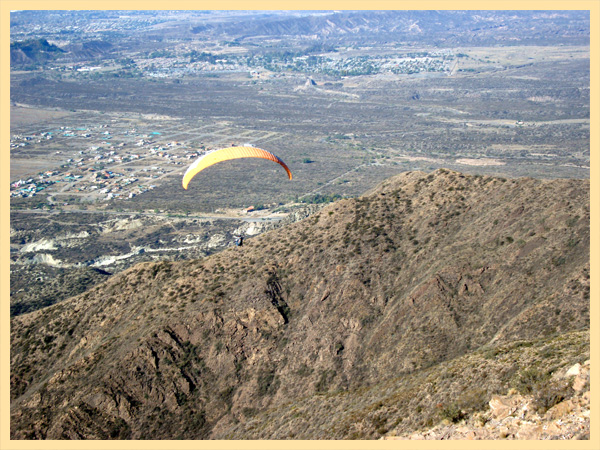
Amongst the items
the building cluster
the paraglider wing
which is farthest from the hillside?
the building cluster

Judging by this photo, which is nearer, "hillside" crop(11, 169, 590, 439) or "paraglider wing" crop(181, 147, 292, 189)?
"hillside" crop(11, 169, 590, 439)

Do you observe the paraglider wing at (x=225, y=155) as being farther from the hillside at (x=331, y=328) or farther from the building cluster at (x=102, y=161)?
the building cluster at (x=102, y=161)

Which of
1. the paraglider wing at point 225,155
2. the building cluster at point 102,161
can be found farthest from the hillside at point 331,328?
the building cluster at point 102,161

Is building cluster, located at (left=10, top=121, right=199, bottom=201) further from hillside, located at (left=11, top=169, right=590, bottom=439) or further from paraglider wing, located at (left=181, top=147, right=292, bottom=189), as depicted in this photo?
hillside, located at (left=11, top=169, right=590, bottom=439)

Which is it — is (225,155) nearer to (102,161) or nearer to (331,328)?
(331,328)

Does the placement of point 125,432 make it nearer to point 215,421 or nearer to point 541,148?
point 215,421

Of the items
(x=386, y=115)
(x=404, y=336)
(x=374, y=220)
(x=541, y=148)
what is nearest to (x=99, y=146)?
(x=386, y=115)

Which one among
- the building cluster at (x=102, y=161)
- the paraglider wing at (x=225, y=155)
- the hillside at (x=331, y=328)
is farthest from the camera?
the building cluster at (x=102, y=161)

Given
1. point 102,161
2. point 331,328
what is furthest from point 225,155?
point 102,161
